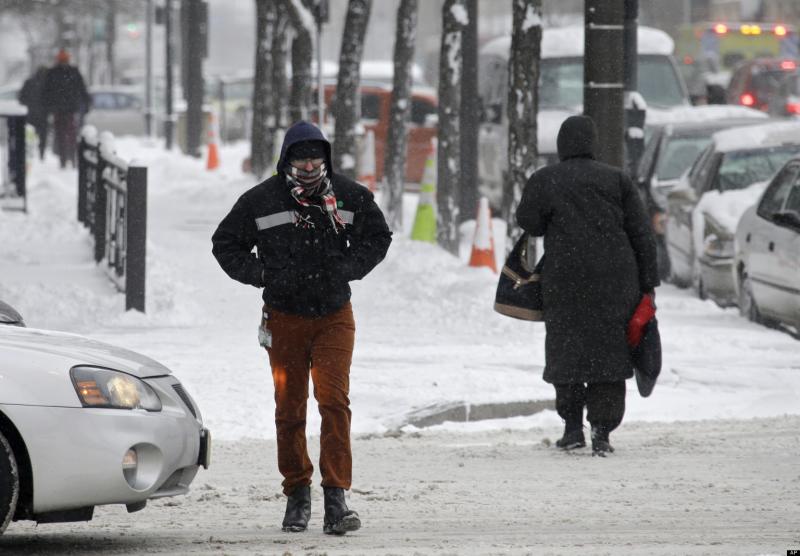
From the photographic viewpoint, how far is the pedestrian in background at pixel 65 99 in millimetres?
29125

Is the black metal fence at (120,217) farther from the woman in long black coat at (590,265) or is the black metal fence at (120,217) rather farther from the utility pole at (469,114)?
the woman in long black coat at (590,265)

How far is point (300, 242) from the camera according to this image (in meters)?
6.47

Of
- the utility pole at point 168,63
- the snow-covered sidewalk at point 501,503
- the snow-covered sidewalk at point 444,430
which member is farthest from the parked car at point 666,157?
the utility pole at point 168,63

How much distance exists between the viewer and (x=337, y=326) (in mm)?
6504

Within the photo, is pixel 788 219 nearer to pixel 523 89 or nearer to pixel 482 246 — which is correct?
pixel 523 89

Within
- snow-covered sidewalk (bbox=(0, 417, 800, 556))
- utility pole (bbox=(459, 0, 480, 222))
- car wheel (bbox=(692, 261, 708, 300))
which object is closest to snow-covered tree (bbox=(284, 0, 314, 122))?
utility pole (bbox=(459, 0, 480, 222))

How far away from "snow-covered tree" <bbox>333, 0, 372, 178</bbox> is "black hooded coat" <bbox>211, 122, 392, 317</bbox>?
1328 centimetres

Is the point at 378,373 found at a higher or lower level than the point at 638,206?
lower

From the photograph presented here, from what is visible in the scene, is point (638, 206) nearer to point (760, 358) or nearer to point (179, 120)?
point (760, 358)

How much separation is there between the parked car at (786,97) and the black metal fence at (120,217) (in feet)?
63.7

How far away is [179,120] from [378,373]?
32761 mm

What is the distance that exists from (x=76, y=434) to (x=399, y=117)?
1390 centimetres

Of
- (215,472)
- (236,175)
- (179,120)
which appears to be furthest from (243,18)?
(215,472)

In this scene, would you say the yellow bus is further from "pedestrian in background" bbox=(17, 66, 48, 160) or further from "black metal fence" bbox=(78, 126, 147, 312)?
"black metal fence" bbox=(78, 126, 147, 312)
